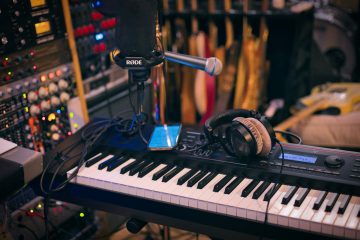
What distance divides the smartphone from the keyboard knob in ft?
1.94

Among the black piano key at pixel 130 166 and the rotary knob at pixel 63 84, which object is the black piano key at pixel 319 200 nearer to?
the black piano key at pixel 130 166

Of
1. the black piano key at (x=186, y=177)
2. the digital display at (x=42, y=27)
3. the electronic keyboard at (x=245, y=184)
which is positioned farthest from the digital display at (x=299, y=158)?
the digital display at (x=42, y=27)

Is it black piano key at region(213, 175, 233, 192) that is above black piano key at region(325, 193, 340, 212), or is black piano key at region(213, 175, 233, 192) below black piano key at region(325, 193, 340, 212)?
below

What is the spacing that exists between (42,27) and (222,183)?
1.18m

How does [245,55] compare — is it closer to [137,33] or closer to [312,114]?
[312,114]

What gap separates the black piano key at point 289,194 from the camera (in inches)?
58.9

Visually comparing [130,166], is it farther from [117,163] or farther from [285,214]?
[285,214]

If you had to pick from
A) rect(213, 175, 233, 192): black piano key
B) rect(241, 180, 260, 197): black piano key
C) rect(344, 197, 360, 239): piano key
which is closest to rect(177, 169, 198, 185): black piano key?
rect(213, 175, 233, 192): black piano key

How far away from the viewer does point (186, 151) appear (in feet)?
5.91

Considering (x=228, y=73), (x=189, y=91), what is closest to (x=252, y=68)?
(x=228, y=73)

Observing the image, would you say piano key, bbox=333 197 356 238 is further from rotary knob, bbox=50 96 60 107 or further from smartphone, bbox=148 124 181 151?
rotary knob, bbox=50 96 60 107

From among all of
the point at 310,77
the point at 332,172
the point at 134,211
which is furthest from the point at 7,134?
the point at 310,77

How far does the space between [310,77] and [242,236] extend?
2793 millimetres

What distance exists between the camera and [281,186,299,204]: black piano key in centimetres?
150
